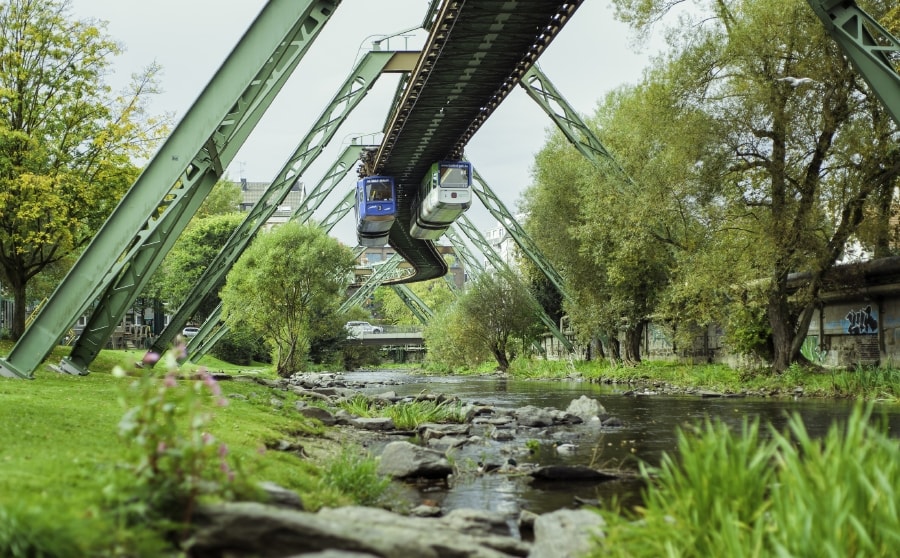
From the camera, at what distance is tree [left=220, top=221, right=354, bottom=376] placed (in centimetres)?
3472

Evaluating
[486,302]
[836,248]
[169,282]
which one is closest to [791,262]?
[836,248]

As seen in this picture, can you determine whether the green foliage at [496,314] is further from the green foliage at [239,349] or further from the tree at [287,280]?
the tree at [287,280]

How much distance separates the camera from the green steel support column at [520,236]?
43.8 metres

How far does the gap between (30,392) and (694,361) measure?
31.9 metres

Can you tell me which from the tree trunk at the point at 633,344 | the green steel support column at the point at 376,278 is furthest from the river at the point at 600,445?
the green steel support column at the point at 376,278

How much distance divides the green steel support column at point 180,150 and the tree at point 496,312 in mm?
37443

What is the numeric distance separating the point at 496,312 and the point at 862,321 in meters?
28.2

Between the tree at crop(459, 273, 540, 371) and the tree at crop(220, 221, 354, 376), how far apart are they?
16.7 m

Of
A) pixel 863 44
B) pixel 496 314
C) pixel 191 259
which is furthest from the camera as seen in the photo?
pixel 191 259

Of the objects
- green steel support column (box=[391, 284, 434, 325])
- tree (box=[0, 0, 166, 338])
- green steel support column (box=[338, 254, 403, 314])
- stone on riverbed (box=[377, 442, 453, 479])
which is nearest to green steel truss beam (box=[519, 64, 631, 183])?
tree (box=[0, 0, 166, 338])

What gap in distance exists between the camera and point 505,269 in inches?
2039

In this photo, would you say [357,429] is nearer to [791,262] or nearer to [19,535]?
[19,535]

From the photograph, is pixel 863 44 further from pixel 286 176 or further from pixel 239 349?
pixel 239 349

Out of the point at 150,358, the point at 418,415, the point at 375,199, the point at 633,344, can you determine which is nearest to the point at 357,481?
the point at 150,358
